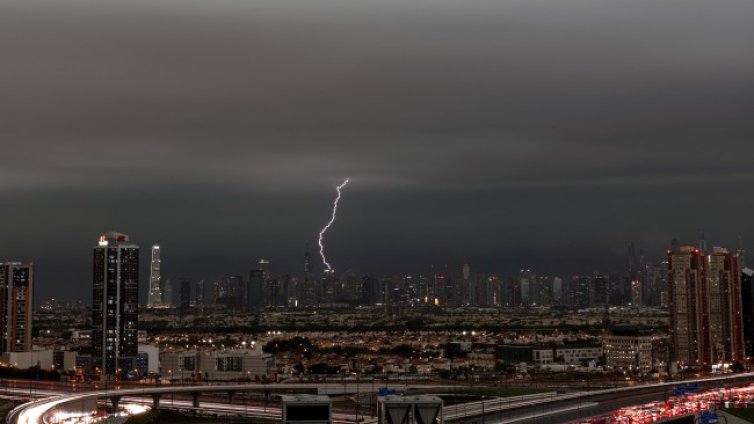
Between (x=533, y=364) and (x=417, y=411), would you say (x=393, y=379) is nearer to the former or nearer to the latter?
(x=533, y=364)

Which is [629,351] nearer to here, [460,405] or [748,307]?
[748,307]

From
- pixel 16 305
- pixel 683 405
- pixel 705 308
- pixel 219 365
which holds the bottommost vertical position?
Answer: pixel 683 405

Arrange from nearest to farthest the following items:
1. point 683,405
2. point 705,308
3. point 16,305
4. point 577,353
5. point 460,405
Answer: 1. point 460,405
2. point 683,405
3. point 705,308
4. point 16,305
5. point 577,353

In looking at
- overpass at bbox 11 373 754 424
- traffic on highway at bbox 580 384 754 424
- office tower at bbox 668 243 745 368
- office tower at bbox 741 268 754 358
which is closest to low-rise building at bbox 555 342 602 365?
office tower at bbox 668 243 745 368

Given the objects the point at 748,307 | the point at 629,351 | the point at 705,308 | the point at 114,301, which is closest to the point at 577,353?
the point at 629,351

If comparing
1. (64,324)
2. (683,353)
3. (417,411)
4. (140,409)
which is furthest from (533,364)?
(64,324)

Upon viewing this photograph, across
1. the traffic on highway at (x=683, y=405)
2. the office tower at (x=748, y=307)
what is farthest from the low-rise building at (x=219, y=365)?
the office tower at (x=748, y=307)
